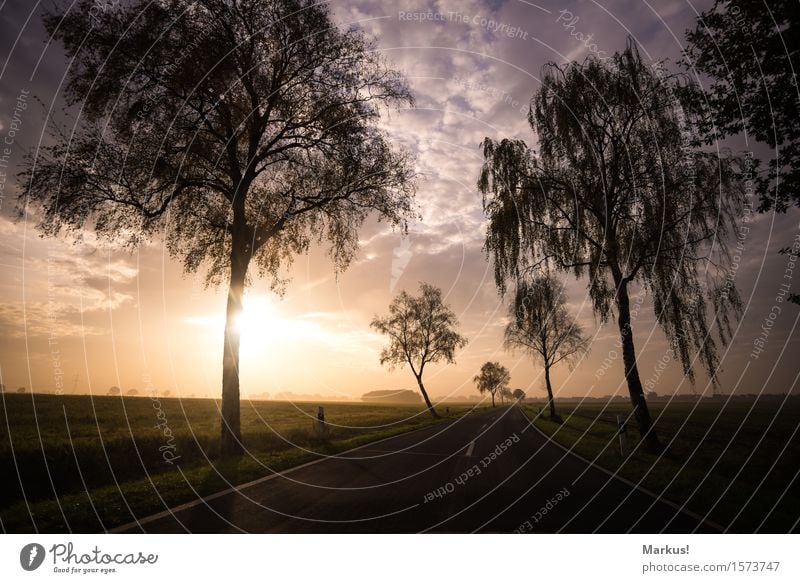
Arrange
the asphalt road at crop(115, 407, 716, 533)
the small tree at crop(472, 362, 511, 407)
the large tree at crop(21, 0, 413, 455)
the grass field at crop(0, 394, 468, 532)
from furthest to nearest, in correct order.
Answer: the small tree at crop(472, 362, 511, 407)
the large tree at crop(21, 0, 413, 455)
the grass field at crop(0, 394, 468, 532)
the asphalt road at crop(115, 407, 716, 533)

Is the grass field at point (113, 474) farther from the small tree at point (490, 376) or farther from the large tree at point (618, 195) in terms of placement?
the small tree at point (490, 376)

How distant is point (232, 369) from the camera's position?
11.6 m

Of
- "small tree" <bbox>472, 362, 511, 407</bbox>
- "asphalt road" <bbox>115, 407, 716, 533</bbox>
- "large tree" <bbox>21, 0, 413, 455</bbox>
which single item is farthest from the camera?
"small tree" <bbox>472, 362, 511, 407</bbox>

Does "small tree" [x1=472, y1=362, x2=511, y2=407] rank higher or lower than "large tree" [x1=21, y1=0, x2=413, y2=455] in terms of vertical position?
lower

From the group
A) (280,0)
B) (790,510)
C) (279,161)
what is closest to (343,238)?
(279,161)

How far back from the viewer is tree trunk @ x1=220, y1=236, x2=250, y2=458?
1114cm

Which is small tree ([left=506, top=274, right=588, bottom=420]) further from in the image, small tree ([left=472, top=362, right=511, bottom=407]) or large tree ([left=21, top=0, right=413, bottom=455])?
small tree ([left=472, top=362, right=511, bottom=407])

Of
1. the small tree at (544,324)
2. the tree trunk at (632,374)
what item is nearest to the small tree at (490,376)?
the small tree at (544,324)

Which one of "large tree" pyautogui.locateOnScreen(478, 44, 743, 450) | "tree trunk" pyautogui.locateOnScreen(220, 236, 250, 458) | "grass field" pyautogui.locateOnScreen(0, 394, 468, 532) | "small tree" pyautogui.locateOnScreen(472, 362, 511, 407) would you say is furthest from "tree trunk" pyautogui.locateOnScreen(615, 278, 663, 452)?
"small tree" pyautogui.locateOnScreen(472, 362, 511, 407)

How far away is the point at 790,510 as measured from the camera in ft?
19.4

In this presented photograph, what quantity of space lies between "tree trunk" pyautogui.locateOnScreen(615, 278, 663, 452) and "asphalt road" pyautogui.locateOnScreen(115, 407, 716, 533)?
15.1 ft

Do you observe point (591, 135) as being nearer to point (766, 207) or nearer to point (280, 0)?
point (766, 207)
